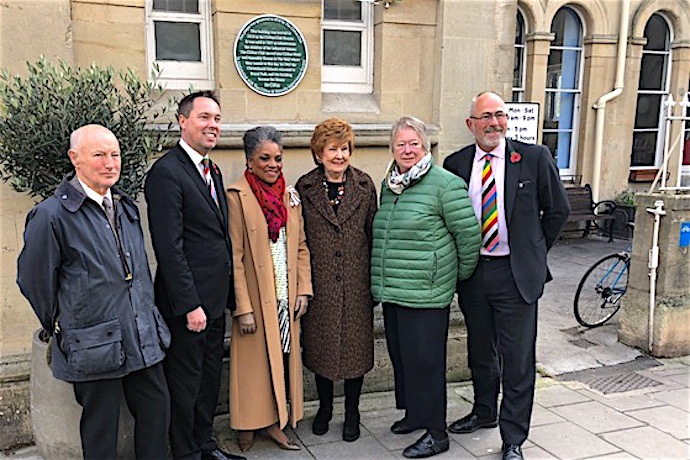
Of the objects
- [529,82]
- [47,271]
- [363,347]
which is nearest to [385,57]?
[363,347]

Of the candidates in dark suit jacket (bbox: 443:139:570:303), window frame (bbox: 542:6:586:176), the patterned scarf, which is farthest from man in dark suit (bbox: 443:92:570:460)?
window frame (bbox: 542:6:586:176)

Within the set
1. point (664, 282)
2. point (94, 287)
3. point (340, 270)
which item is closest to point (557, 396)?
point (664, 282)

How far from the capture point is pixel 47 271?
2686mm

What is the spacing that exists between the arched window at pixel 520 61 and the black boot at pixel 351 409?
805 cm

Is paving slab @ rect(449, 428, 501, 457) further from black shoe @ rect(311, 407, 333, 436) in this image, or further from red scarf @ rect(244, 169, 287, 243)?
red scarf @ rect(244, 169, 287, 243)

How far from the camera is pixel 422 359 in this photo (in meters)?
3.67

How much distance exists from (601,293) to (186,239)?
4629 millimetres

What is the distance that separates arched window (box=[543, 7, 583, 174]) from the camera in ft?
36.4

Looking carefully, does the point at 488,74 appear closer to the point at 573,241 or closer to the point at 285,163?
the point at 285,163

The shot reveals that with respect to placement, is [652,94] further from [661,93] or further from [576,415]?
[576,415]

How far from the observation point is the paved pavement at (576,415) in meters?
3.82

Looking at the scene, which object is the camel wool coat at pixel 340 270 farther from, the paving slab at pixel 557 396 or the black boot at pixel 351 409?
the paving slab at pixel 557 396

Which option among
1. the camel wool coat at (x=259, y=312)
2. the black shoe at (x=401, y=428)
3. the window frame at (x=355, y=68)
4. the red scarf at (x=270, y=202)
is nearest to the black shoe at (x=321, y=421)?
the camel wool coat at (x=259, y=312)

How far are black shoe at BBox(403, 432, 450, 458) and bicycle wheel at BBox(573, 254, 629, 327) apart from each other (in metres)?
3.01
